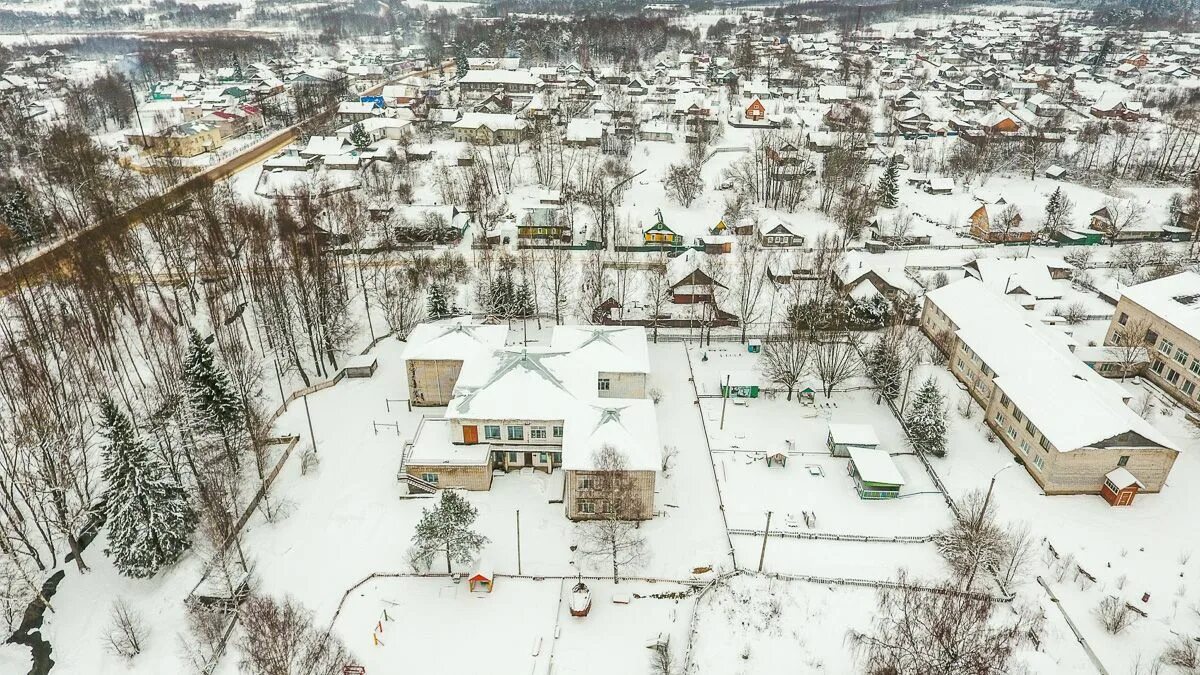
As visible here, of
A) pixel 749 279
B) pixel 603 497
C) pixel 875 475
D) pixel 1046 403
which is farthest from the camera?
pixel 749 279

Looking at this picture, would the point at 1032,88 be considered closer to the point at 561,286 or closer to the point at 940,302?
the point at 940,302

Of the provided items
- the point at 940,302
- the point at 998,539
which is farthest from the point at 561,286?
the point at 998,539

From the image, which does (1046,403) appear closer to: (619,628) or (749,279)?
(749,279)

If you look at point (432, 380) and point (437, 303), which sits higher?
point (437, 303)

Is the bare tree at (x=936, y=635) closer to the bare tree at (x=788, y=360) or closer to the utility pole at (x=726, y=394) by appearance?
the utility pole at (x=726, y=394)

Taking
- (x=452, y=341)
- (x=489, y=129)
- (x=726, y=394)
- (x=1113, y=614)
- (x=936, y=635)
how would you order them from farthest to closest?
(x=489, y=129) → (x=726, y=394) → (x=452, y=341) → (x=1113, y=614) → (x=936, y=635)

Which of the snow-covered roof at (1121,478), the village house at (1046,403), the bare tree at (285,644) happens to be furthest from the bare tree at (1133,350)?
the bare tree at (285,644)

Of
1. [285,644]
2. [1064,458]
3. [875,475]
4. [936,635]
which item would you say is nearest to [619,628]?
[936,635]

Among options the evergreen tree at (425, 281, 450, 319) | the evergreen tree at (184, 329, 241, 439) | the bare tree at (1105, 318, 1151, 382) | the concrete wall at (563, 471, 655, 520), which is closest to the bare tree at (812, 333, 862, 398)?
the concrete wall at (563, 471, 655, 520)
